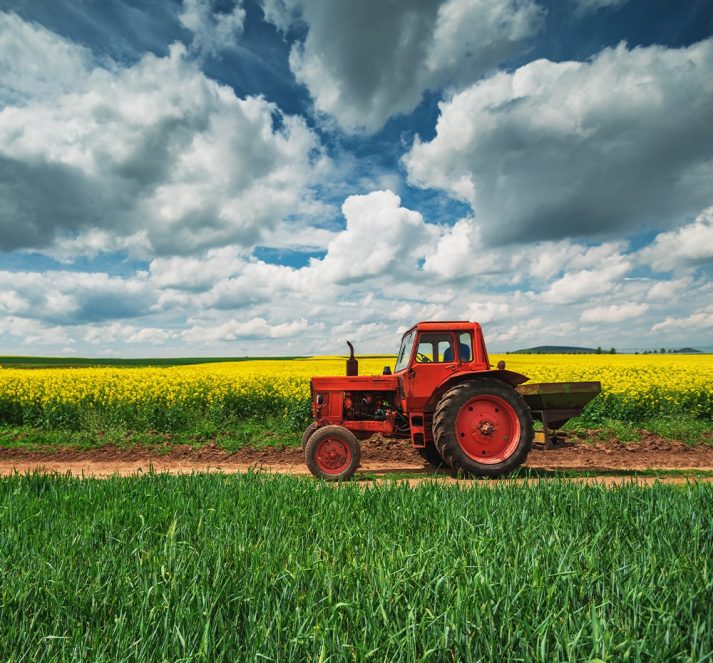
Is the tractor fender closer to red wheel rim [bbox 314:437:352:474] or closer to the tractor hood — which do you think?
the tractor hood

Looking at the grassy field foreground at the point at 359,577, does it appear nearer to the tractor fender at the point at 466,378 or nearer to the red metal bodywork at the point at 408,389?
the tractor fender at the point at 466,378

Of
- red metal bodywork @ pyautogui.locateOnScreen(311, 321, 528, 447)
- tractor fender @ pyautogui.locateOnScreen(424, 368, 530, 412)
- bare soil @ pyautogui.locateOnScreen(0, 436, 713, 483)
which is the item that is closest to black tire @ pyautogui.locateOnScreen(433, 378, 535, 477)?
tractor fender @ pyautogui.locateOnScreen(424, 368, 530, 412)

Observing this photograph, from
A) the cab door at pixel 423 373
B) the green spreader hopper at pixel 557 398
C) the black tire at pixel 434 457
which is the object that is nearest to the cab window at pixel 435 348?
the cab door at pixel 423 373

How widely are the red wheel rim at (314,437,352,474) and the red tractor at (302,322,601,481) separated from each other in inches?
0.6

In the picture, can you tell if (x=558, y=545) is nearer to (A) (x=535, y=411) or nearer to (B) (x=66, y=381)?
(A) (x=535, y=411)

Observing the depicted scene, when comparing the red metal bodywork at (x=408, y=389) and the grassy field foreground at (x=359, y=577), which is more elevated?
the red metal bodywork at (x=408, y=389)

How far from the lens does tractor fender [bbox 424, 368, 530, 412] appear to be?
7797mm

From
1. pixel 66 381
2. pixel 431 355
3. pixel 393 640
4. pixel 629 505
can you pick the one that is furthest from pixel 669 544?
pixel 66 381

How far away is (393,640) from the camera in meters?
2.14

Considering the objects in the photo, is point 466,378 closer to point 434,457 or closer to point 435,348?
point 435,348

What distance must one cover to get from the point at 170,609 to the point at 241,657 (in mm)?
573

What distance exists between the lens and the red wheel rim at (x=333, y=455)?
8.00m

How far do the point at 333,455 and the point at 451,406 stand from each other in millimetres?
2052

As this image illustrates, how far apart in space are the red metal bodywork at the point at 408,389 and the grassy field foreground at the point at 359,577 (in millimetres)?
3281
